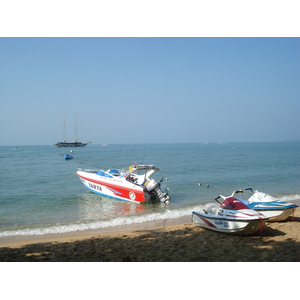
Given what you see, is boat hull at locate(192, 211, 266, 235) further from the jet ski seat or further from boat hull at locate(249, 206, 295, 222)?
boat hull at locate(249, 206, 295, 222)

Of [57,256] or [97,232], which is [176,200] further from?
[57,256]

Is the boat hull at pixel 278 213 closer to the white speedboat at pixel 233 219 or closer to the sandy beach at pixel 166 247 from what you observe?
the sandy beach at pixel 166 247

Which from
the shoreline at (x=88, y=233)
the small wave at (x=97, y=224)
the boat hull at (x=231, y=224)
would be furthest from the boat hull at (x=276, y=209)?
the small wave at (x=97, y=224)

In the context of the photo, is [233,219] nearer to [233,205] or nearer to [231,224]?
[231,224]

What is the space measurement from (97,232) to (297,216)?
9385 mm

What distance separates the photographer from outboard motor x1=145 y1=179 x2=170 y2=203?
17062 mm

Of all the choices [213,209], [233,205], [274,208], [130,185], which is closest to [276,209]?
[274,208]

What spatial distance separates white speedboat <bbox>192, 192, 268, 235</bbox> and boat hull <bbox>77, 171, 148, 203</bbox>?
720 centimetres

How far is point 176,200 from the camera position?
18.4m

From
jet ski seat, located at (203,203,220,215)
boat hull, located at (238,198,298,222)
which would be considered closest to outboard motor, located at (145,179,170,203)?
jet ski seat, located at (203,203,220,215)

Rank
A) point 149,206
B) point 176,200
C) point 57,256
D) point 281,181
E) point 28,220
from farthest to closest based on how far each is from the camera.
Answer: point 281,181 < point 176,200 < point 149,206 < point 28,220 < point 57,256

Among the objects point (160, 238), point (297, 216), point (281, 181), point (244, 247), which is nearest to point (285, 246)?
point (244, 247)

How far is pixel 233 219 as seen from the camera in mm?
9312

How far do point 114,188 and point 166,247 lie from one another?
1073 centimetres
